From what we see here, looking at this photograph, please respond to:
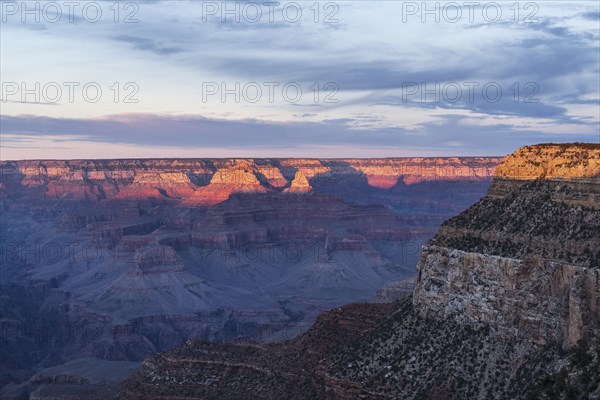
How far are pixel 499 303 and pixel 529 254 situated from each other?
9.89 feet

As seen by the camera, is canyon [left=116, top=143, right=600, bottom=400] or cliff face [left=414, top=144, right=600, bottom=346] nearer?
cliff face [left=414, top=144, right=600, bottom=346]

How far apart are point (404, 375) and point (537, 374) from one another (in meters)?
9.23

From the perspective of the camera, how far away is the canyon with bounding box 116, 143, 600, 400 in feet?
144

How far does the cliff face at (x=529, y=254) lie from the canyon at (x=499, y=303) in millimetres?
61

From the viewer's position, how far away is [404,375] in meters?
50.6

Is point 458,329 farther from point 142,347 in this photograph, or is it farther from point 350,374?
point 142,347

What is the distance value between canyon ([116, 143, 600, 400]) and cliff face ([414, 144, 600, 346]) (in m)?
0.06

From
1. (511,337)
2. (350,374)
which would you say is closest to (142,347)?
(350,374)

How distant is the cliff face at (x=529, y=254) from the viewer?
43.8 m

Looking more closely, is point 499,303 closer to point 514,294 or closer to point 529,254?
point 514,294

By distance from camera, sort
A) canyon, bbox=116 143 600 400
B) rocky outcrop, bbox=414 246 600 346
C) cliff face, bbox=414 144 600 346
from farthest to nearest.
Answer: canyon, bbox=116 143 600 400
cliff face, bbox=414 144 600 346
rocky outcrop, bbox=414 246 600 346

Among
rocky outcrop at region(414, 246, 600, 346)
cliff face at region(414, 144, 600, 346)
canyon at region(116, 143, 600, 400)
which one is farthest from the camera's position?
canyon at region(116, 143, 600, 400)

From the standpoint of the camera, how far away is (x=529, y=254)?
46.4 meters

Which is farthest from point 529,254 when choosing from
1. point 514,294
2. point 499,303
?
point 499,303
